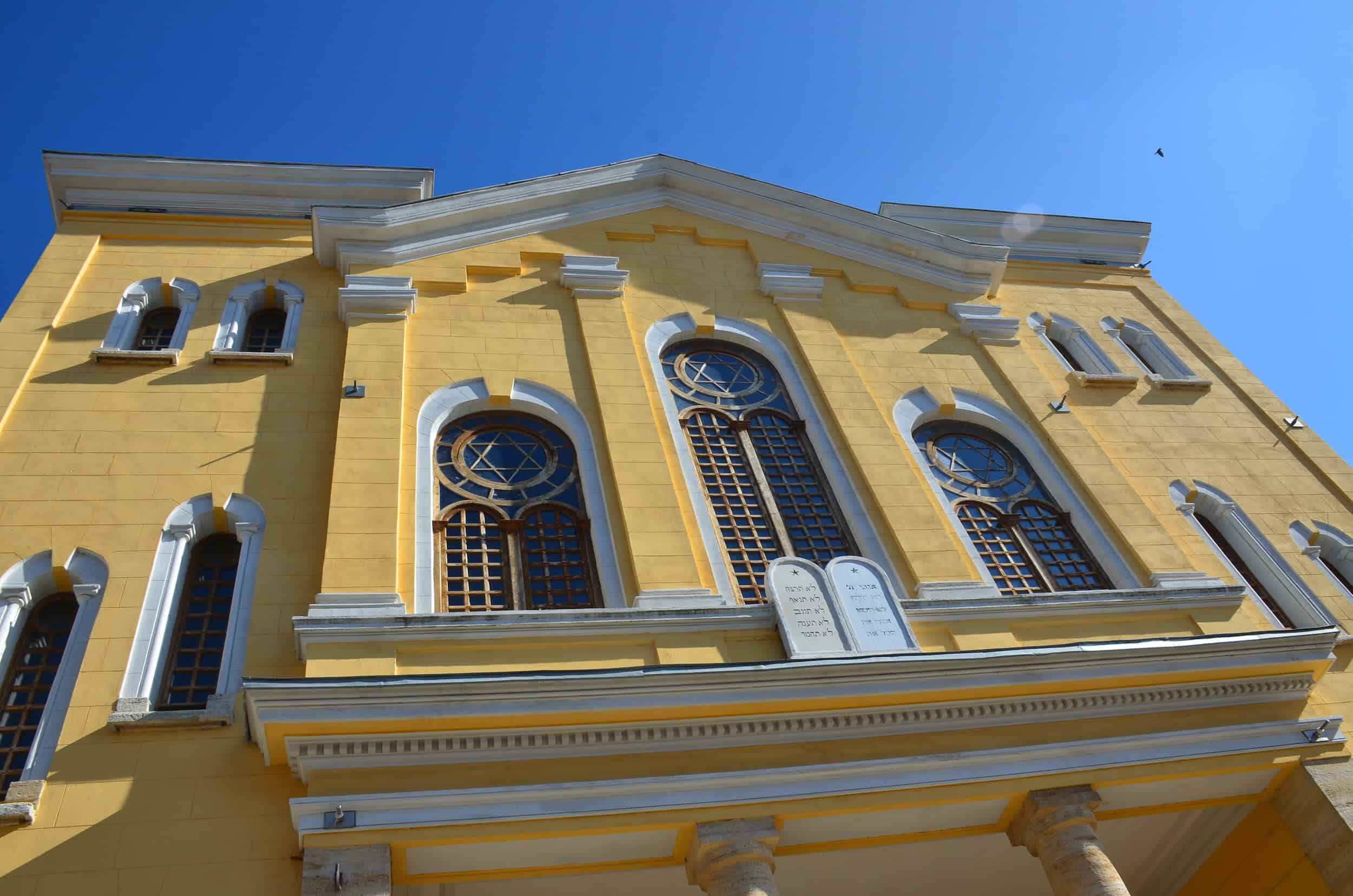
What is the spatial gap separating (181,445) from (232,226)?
17.2 feet

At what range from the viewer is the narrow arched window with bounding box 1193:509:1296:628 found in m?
12.9

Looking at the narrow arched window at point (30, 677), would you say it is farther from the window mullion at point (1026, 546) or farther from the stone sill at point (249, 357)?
the window mullion at point (1026, 546)

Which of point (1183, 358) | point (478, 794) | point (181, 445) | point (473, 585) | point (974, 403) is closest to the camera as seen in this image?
point (478, 794)

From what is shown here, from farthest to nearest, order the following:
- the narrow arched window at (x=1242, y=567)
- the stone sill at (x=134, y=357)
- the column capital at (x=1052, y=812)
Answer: the narrow arched window at (x=1242, y=567)
the stone sill at (x=134, y=357)
the column capital at (x=1052, y=812)

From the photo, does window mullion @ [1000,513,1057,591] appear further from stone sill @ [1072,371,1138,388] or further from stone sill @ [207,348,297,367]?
stone sill @ [207,348,297,367]

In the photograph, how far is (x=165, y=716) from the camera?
8969 mm

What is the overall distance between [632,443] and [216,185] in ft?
27.9

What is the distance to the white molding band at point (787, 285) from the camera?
15734mm

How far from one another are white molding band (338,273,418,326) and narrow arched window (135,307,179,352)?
2230 millimetres

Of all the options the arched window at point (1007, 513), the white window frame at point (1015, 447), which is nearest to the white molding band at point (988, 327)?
the white window frame at point (1015, 447)

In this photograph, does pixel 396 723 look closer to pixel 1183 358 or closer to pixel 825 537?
pixel 825 537

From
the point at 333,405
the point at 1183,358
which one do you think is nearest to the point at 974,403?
the point at 1183,358

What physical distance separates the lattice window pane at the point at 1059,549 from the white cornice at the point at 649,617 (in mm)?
764

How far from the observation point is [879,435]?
13.2m
